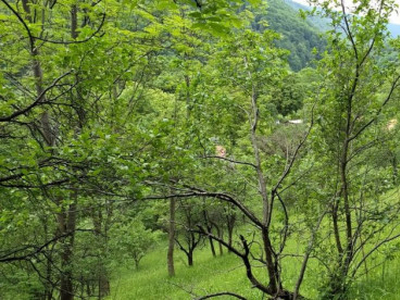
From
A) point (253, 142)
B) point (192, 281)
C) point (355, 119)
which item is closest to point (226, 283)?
point (192, 281)

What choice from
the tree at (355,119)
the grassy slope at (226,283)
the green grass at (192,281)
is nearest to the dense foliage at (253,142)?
the tree at (355,119)

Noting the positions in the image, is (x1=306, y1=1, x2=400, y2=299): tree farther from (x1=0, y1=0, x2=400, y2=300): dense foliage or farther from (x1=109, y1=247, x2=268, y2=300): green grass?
(x1=109, y1=247, x2=268, y2=300): green grass

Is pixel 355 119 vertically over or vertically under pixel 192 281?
over

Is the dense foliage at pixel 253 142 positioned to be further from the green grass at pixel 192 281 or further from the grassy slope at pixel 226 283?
the green grass at pixel 192 281

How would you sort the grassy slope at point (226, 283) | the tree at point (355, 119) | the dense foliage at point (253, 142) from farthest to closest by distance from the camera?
the grassy slope at point (226, 283) < the tree at point (355, 119) < the dense foliage at point (253, 142)

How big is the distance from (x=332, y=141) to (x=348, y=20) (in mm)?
Answer: 1667

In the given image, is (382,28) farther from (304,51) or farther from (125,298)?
(304,51)

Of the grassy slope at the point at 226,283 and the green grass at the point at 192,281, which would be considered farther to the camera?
the green grass at the point at 192,281

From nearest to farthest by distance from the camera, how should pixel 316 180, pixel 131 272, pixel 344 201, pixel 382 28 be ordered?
pixel 382 28 → pixel 344 201 → pixel 316 180 → pixel 131 272

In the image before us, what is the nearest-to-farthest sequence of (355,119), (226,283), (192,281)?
(355,119) → (226,283) → (192,281)

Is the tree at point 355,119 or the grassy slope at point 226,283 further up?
the tree at point 355,119

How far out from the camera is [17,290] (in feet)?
29.3

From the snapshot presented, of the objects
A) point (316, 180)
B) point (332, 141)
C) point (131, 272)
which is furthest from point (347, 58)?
point (131, 272)

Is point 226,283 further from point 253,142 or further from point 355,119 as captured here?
point 355,119
